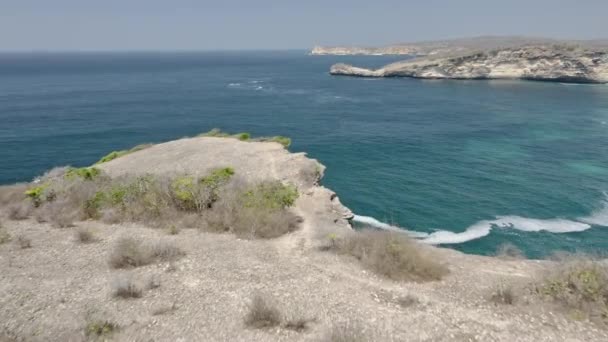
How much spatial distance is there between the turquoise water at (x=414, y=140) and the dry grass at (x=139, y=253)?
14707 mm

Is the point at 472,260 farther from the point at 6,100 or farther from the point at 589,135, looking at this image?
the point at 6,100

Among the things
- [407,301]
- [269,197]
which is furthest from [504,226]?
[407,301]

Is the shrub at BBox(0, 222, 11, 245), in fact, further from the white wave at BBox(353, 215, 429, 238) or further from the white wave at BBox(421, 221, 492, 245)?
the white wave at BBox(421, 221, 492, 245)

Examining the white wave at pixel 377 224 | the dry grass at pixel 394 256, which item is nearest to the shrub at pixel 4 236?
the dry grass at pixel 394 256

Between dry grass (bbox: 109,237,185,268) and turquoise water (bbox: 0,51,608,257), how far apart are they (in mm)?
14707

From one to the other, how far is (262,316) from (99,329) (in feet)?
13.0

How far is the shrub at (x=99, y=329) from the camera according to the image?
898cm

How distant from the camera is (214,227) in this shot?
15531 mm

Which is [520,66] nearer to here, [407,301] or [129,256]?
[407,301]

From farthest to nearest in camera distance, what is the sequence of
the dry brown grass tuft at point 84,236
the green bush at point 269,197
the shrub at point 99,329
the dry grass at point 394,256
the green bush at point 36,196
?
1. the green bush at point 36,196
2. the green bush at point 269,197
3. the dry brown grass tuft at point 84,236
4. the dry grass at point 394,256
5. the shrub at point 99,329

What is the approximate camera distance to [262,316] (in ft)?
31.4

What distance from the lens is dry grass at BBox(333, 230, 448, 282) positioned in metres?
12.0

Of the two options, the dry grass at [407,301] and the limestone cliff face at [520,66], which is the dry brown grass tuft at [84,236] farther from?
the limestone cliff face at [520,66]

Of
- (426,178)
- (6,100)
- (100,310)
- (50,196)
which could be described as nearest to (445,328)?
(100,310)
